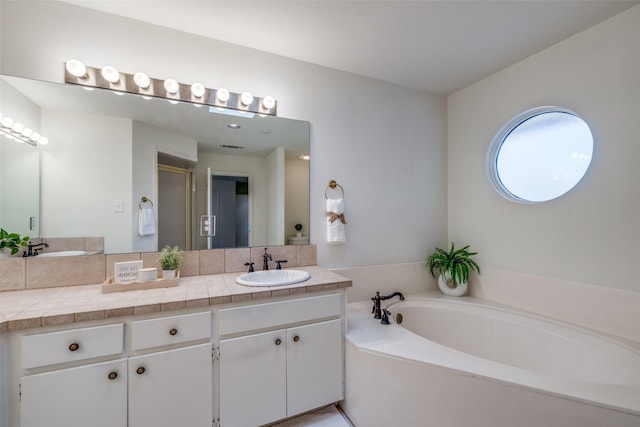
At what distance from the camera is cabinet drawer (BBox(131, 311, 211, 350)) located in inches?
47.4

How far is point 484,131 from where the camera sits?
236cm

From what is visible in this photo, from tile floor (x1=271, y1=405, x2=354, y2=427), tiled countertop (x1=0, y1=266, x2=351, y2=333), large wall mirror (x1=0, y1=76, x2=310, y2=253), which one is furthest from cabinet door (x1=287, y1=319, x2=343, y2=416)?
large wall mirror (x1=0, y1=76, x2=310, y2=253)

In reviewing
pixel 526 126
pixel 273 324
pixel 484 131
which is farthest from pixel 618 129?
pixel 273 324

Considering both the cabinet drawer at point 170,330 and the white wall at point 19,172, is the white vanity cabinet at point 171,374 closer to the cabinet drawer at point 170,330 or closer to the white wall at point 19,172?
the cabinet drawer at point 170,330

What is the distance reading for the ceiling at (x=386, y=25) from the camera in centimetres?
153

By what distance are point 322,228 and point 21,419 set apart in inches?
70.9

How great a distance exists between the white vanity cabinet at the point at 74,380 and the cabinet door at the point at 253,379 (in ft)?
1.46

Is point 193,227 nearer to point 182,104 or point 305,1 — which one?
point 182,104

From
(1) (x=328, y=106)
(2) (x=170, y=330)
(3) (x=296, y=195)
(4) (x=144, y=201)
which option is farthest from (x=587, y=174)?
(4) (x=144, y=201)

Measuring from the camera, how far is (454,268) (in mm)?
2342

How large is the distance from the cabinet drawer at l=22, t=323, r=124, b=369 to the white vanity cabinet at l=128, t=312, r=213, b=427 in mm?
73

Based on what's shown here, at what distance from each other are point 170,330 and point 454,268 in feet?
7.26

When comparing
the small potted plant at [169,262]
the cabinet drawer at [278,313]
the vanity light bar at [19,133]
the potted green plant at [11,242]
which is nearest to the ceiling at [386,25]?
the vanity light bar at [19,133]

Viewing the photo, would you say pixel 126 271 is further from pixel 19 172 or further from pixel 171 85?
pixel 171 85
